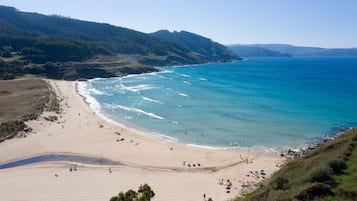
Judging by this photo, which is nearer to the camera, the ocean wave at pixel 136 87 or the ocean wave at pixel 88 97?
the ocean wave at pixel 88 97

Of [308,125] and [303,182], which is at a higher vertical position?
[303,182]

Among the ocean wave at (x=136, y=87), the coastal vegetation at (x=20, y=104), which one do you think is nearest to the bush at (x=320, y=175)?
the coastal vegetation at (x=20, y=104)

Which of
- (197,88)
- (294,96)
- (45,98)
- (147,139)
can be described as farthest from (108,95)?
(294,96)

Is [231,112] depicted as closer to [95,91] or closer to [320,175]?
[320,175]

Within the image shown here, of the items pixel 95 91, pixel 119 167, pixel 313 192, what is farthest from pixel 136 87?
pixel 313 192

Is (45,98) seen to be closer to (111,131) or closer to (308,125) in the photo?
(111,131)

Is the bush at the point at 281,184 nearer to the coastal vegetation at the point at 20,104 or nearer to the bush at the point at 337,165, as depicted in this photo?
the bush at the point at 337,165
